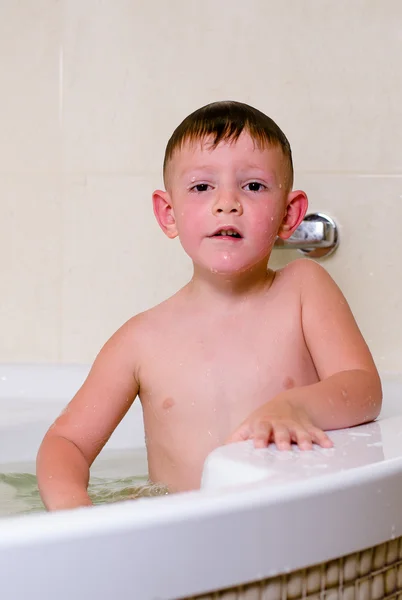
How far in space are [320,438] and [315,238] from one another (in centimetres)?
88

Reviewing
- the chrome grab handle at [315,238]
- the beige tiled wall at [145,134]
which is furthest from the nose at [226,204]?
the beige tiled wall at [145,134]

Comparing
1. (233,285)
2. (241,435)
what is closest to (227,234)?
(233,285)

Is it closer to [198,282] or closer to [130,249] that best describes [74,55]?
[130,249]

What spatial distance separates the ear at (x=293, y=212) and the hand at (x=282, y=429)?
0.36 metres

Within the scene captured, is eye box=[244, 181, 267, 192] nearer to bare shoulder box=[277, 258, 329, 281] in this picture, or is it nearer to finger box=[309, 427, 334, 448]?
bare shoulder box=[277, 258, 329, 281]

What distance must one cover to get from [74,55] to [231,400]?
3.14 feet

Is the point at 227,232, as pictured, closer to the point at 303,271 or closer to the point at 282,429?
the point at 303,271

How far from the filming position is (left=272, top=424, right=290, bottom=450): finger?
0.84 m

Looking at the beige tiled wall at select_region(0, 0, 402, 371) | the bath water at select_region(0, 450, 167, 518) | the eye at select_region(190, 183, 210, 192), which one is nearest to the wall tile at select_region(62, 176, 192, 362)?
the beige tiled wall at select_region(0, 0, 402, 371)

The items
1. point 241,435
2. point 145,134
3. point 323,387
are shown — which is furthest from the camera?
point 145,134

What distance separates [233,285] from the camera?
1258 millimetres

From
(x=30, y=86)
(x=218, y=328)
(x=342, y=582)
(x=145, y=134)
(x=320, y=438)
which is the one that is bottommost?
(x=342, y=582)

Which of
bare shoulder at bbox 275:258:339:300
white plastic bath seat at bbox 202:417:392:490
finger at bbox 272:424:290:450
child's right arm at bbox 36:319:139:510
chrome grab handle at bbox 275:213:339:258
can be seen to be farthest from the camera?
chrome grab handle at bbox 275:213:339:258

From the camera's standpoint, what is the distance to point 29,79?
6.16 feet
